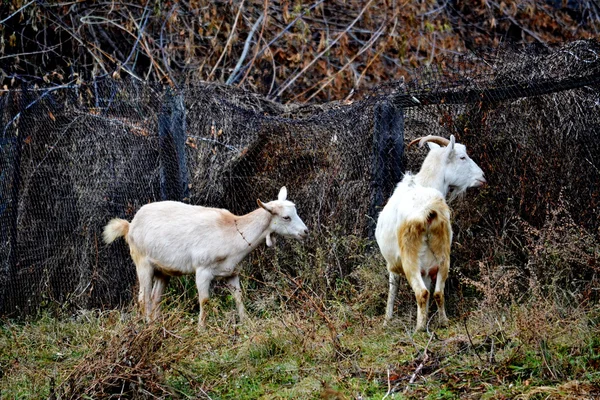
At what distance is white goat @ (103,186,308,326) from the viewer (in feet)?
24.5

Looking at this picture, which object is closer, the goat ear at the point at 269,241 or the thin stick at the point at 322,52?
the goat ear at the point at 269,241

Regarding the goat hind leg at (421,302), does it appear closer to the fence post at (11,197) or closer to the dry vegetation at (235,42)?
the fence post at (11,197)

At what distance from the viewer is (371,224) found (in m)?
7.62

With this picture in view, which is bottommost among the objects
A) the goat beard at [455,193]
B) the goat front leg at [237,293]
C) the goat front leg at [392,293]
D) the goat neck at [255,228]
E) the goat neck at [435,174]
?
the goat front leg at [237,293]

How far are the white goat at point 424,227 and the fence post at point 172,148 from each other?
223cm

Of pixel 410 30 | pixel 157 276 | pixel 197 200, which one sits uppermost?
pixel 410 30

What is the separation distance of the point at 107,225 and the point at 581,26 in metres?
11.2

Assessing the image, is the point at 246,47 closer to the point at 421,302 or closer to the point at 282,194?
the point at 282,194

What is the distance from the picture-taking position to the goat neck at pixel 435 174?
22.9 feet

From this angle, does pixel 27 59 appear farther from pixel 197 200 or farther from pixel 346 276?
pixel 346 276

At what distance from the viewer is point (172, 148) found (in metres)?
8.16

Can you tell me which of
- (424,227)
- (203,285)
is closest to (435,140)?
(424,227)

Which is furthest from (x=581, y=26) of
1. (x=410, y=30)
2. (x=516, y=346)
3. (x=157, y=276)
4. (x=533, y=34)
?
(x=516, y=346)

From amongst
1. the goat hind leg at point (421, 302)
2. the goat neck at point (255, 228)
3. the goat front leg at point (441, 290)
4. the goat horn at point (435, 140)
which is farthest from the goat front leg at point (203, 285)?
the goat horn at point (435, 140)
